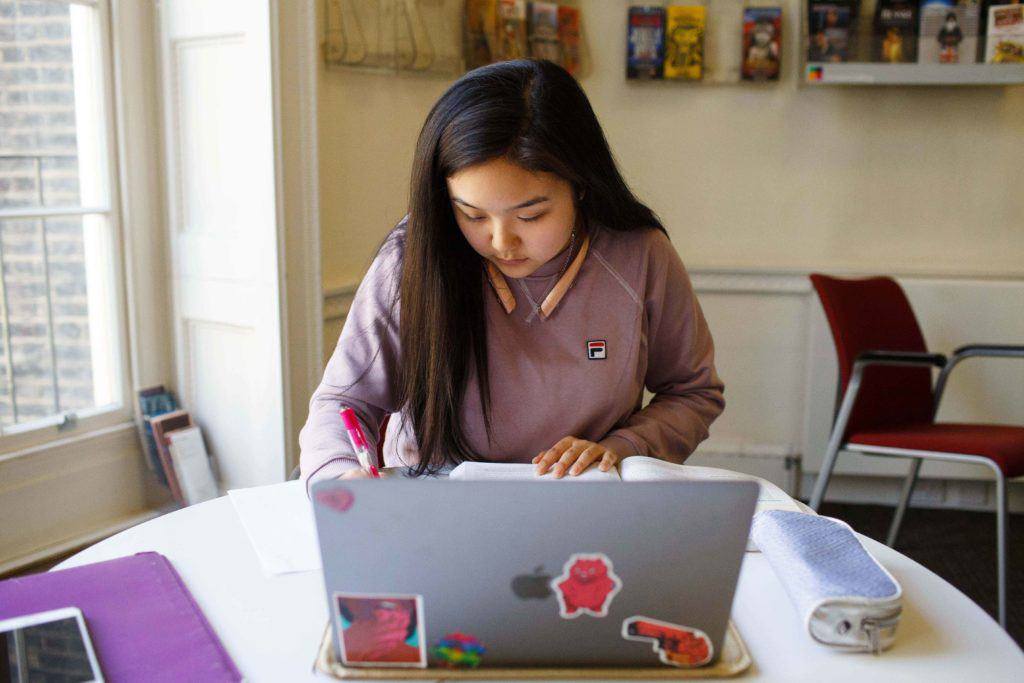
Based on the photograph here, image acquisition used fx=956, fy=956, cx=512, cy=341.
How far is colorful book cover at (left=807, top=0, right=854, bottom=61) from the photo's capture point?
10.3ft

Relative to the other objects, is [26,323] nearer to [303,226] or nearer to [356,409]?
[303,226]

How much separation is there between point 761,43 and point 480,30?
95cm

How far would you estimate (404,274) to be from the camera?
1365 mm

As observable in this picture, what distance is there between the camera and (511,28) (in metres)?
3.15

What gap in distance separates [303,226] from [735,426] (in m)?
1.75

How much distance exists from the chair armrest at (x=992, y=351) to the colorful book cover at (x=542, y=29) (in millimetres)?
1616

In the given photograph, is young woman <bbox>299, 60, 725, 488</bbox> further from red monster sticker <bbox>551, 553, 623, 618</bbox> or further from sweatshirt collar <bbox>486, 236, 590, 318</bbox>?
red monster sticker <bbox>551, 553, 623, 618</bbox>

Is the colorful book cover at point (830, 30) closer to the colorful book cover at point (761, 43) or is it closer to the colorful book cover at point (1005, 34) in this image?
the colorful book cover at point (761, 43)

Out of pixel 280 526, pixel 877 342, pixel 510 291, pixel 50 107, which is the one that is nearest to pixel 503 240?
pixel 510 291

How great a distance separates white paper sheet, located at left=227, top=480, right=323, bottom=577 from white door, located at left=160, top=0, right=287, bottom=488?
1.32 m

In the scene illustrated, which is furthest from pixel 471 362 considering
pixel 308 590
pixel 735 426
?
pixel 735 426

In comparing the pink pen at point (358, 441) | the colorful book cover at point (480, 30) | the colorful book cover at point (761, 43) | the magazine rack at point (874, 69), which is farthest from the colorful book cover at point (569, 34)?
the pink pen at point (358, 441)

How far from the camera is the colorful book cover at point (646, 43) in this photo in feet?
10.7

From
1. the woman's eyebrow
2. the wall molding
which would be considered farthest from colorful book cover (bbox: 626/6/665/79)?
the woman's eyebrow
